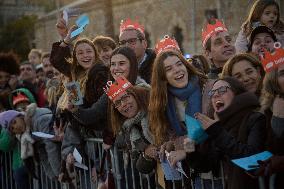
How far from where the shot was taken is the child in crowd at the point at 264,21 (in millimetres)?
5363

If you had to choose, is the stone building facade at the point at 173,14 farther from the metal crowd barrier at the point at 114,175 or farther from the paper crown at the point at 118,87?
the paper crown at the point at 118,87

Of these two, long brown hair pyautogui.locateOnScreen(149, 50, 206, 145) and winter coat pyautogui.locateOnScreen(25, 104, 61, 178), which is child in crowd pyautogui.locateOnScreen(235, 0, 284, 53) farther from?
Answer: winter coat pyautogui.locateOnScreen(25, 104, 61, 178)

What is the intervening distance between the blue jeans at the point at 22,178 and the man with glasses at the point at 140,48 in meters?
2.38

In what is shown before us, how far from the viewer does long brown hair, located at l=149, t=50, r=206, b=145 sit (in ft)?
13.2

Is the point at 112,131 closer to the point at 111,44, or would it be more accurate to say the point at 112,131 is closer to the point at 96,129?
the point at 96,129

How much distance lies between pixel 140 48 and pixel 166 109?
1.54 meters

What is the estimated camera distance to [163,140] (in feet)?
13.2

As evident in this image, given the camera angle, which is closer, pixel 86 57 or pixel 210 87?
pixel 210 87

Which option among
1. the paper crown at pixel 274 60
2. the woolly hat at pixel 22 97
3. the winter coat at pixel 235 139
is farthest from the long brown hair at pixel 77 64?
the paper crown at pixel 274 60

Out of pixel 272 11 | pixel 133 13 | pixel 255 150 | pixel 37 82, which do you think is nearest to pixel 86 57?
pixel 272 11

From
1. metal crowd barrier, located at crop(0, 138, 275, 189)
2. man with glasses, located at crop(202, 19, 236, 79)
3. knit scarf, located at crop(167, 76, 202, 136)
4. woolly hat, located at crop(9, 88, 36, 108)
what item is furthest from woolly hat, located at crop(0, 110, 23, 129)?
knit scarf, located at crop(167, 76, 202, 136)

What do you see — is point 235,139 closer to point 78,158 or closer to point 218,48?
point 218,48

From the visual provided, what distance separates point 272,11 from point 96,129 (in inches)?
94.6

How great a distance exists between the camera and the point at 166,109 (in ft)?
13.3
